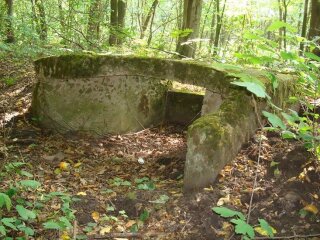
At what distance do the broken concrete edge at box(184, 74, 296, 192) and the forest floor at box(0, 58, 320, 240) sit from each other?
0.14 metres

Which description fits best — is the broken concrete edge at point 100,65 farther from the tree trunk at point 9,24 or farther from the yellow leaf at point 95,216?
the tree trunk at point 9,24

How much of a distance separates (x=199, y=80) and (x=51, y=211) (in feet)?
8.98

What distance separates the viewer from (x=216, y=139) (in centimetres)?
367

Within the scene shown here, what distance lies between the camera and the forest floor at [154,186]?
130 inches

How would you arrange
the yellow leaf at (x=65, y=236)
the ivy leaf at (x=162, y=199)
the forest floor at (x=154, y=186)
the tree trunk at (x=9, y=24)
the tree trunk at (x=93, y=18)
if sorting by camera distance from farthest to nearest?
the tree trunk at (x=93, y=18), the tree trunk at (x=9, y=24), the ivy leaf at (x=162, y=199), the forest floor at (x=154, y=186), the yellow leaf at (x=65, y=236)

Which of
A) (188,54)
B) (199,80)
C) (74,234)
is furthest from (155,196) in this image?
(188,54)

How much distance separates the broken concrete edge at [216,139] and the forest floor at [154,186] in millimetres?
136

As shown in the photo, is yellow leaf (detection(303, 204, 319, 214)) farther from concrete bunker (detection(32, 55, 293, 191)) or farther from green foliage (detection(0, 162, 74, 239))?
green foliage (detection(0, 162, 74, 239))

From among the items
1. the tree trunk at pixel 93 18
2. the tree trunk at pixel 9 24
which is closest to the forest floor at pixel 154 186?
the tree trunk at pixel 9 24

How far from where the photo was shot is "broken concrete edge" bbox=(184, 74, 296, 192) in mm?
3688

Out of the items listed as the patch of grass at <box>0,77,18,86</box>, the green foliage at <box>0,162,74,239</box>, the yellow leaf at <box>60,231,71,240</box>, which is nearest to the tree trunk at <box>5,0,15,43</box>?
the patch of grass at <box>0,77,18,86</box>

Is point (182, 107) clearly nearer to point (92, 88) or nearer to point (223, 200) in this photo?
point (92, 88)

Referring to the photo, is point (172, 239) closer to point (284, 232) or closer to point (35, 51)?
point (284, 232)

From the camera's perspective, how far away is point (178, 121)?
20.3 ft
